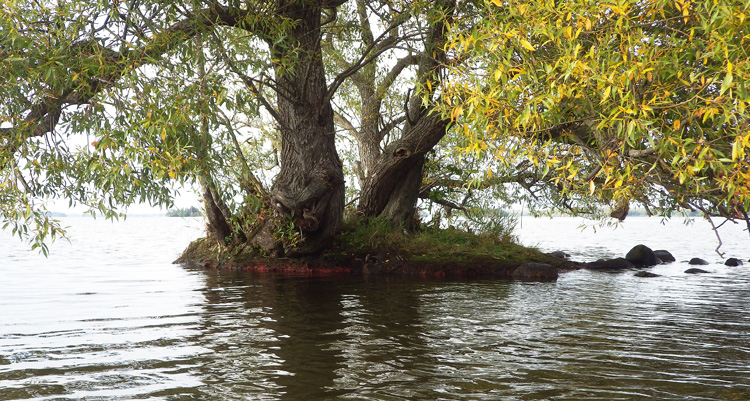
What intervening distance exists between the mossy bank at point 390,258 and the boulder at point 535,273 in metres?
0.34

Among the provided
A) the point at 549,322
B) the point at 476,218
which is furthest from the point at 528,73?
the point at 476,218

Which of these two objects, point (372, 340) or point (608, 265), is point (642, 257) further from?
point (372, 340)

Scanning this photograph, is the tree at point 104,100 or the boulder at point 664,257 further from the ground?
the tree at point 104,100

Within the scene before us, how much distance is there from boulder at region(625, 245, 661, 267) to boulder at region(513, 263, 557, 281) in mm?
6929

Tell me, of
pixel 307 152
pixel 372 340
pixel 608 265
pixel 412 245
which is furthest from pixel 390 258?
pixel 372 340

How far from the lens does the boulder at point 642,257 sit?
72.2ft

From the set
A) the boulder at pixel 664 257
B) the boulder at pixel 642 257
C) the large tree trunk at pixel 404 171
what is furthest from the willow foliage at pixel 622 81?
the boulder at pixel 664 257

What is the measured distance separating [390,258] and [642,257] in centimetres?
1049

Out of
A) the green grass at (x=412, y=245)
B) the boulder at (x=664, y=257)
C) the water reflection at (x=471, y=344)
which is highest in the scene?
the green grass at (x=412, y=245)

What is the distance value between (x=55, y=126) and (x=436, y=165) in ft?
40.4

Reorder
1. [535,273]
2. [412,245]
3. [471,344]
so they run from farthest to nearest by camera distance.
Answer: [412,245] → [535,273] → [471,344]

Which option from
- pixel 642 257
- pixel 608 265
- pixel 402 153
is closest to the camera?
pixel 402 153

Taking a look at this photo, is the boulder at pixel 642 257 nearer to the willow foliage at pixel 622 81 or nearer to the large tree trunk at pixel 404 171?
the large tree trunk at pixel 404 171

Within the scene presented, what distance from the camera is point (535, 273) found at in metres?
16.7
